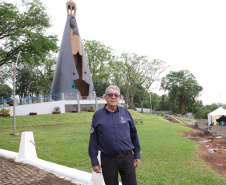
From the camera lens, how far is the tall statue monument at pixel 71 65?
91.0 feet

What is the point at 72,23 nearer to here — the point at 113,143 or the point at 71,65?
the point at 71,65

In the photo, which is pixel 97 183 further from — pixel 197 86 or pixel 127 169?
pixel 197 86

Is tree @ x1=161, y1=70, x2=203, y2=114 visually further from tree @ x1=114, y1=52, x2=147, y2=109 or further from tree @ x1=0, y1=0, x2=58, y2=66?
tree @ x1=0, y1=0, x2=58, y2=66

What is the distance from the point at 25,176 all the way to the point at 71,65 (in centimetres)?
2401

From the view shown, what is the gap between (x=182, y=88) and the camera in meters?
52.1

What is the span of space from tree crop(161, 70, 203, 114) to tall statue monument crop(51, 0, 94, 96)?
30921 mm

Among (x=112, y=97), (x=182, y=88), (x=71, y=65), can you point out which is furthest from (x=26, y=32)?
(x=182, y=88)

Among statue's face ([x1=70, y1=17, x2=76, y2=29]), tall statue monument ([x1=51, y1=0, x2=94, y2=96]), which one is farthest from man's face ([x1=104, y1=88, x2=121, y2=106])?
statue's face ([x1=70, y1=17, x2=76, y2=29])

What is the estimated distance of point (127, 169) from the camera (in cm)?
273

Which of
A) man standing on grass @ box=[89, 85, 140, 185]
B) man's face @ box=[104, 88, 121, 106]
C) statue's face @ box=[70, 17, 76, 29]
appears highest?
statue's face @ box=[70, 17, 76, 29]

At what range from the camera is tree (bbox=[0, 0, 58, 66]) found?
1580cm

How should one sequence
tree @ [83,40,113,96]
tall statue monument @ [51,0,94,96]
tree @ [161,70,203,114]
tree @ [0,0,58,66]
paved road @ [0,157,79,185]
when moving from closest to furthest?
paved road @ [0,157,79,185] < tree @ [0,0,58,66] < tall statue monument @ [51,0,94,96] < tree @ [83,40,113,96] < tree @ [161,70,203,114]

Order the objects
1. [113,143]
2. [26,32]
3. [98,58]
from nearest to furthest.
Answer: [113,143]
[26,32]
[98,58]

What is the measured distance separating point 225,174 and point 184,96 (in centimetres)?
4956
